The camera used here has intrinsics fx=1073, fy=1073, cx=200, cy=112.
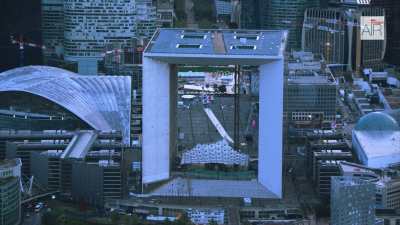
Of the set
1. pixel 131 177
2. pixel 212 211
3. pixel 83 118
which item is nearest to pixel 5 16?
pixel 83 118

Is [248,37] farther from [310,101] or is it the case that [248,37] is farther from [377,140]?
[310,101]

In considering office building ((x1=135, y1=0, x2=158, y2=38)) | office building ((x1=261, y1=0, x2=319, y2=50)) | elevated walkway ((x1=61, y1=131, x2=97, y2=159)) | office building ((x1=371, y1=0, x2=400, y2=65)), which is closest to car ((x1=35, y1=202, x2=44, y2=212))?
elevated walkway ((x1=61, y1=131, x2=97, y2=159))

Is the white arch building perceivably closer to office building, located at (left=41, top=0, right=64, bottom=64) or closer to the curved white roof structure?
the curved white roof structure

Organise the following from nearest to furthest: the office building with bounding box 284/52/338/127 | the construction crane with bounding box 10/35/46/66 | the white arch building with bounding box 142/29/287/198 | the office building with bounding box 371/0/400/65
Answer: the white arch building with bounding box 142/29/287/198, the office building with bounding box 284/52/338/127, the construction crane with bounding box 10/35/46/66, the office building with bounding box 371/0/400/65

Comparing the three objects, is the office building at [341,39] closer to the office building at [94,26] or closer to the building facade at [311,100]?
the office building at [94,26]

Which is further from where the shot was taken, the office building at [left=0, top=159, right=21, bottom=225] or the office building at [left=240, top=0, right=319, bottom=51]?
the office building at [left=240, top=0, right=319, bottom=51]

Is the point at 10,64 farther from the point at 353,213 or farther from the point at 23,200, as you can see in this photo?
the point at 353,213

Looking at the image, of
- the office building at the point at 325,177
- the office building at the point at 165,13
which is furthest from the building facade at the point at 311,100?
the office building at the point at 165,13
